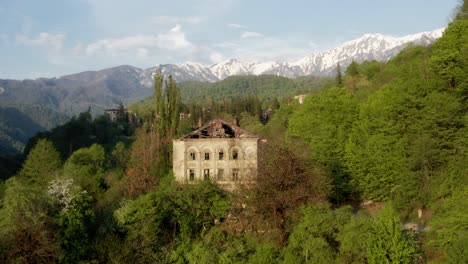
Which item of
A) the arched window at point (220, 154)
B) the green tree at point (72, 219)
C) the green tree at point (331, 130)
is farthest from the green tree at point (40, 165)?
the green tree at point (331, 130)

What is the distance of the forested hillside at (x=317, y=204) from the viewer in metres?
27.8

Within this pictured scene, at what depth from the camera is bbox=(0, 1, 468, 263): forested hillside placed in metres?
27.8

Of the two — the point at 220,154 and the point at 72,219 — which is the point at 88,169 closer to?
the point at 220,154

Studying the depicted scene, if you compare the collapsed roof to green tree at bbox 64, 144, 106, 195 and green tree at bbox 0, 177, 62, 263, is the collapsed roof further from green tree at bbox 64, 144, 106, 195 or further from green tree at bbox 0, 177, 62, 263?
green tree at bbox 0, 177, 62, 263

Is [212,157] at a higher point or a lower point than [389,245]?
higher

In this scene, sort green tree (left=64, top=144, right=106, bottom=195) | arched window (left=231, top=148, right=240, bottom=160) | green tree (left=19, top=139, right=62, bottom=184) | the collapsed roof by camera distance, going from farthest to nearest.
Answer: green tree (left=19, top=139, right=62, bottom=184)
the collapsed roof
arched window (left=231, top=148, right=240, bottom=160)
green tree (left=64, top=144, right=106, bottom=195)

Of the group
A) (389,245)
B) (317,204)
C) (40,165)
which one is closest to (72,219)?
(317,204)

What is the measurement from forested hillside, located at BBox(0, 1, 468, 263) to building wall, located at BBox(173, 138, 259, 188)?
230 cm

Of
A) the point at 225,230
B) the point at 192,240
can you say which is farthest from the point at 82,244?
the point at 225,230

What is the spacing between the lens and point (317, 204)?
31188 mm

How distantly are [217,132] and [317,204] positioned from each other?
16457mm

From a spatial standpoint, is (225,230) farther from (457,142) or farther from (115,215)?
(457,142)

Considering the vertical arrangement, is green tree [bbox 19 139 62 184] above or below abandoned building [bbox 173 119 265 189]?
below

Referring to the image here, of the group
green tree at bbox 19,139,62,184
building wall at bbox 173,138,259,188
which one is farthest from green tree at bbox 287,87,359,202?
green tree at bbox 19,139,62,184
